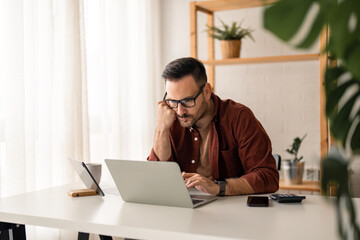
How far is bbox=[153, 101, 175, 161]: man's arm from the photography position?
2.26m

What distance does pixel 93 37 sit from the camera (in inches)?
126

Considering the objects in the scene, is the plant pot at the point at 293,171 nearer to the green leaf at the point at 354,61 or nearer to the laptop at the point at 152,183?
the laptop at the point at 152,183

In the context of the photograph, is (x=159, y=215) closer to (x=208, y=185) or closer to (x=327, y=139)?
(x=208, y=185)

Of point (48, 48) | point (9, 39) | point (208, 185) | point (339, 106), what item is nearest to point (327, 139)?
point (208, 185)

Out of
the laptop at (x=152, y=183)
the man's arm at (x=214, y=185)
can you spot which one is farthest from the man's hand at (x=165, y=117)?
the laptop at (x=152, y=183)

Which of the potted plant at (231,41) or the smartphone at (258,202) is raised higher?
the potted plant at (231,41)

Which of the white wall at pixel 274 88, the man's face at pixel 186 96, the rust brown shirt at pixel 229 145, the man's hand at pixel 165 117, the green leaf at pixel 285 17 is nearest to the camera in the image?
the green leaf at pixel 285 17

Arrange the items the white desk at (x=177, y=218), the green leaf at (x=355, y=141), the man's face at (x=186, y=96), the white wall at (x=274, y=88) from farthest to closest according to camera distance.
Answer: the white wall at (x=274, y=88), the man's face at (x=186, y=96), the white desk at (x=177, y=218), the green leaf at (x=355, y=141)

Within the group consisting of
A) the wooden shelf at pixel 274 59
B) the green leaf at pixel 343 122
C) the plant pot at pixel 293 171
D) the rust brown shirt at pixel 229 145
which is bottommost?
the plant pot at pixel 293 171

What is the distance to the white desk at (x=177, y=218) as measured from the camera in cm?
127

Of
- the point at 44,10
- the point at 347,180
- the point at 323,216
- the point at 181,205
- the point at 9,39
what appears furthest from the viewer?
the point at 44,10

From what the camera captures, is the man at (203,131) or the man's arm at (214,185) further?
the man at (203,131)

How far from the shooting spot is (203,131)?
2.33 meters

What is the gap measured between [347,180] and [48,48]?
94.6 inches
